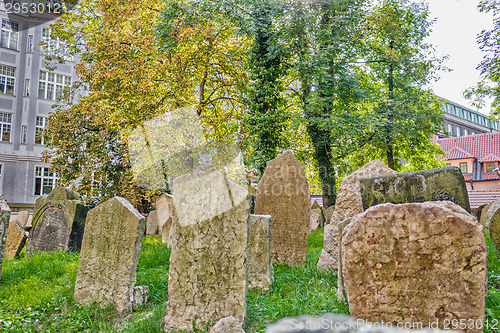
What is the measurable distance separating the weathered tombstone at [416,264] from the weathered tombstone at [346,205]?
3.21m

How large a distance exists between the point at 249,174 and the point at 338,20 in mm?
7696

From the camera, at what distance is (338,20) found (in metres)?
14.5

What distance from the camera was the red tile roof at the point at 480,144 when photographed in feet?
135

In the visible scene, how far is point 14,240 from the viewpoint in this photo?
326 inches

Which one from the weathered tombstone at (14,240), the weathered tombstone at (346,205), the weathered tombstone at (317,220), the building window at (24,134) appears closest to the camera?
the weathered tombstone at (346,205)

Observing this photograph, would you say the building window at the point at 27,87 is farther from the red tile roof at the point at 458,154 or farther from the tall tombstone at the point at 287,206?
the red tile roof at the point at 458,154

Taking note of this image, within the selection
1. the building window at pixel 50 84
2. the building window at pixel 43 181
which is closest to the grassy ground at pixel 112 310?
the building window at pixel 43 181

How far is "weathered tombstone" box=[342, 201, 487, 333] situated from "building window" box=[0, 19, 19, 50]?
108 feet

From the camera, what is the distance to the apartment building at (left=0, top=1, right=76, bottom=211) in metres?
26.7

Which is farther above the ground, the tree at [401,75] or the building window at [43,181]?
the tree at [401,75]

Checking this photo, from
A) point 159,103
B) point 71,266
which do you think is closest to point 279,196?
point 71,266

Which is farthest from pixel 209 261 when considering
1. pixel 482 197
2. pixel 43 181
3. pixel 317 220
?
pixel 43 181

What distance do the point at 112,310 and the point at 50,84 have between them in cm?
2939

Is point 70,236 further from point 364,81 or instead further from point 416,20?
point 416,20
